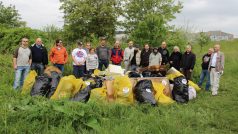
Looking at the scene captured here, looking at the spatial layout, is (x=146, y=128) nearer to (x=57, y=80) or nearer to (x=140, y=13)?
(x=57, y=80)

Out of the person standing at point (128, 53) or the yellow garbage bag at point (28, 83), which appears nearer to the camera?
the yellow garbage bag at point (28, 83)

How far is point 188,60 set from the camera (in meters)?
10.9

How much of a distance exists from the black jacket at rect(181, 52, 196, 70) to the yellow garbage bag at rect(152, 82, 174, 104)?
101 inches

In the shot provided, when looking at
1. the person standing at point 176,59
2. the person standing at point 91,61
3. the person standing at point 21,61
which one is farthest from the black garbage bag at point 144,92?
the person standing at point 21,61

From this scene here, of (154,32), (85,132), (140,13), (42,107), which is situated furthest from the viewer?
(140,13)

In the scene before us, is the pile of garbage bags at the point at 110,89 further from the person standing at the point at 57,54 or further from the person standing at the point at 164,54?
the person standing at the point at 164,54

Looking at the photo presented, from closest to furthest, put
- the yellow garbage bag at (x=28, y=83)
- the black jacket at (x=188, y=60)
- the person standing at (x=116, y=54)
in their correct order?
the yellow garbage bag at (x=28, y=83) → the black jacket at (x=188, y=60) → the person standing at (x=116, y=54)

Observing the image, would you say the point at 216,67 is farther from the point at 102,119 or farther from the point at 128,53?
the point at 102,119

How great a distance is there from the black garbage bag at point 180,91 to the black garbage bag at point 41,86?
10.3 ft

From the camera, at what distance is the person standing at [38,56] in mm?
9656

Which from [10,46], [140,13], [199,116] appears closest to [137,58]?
[199,116]

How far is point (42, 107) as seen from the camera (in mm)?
5891

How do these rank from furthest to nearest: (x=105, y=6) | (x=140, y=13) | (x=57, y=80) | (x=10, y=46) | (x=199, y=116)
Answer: (x=140, y=13) < (x=105, y=6) < (x=10, y=46) < (x=57, y=80) < (x=199, y=116)

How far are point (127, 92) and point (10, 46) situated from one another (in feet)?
33.6
